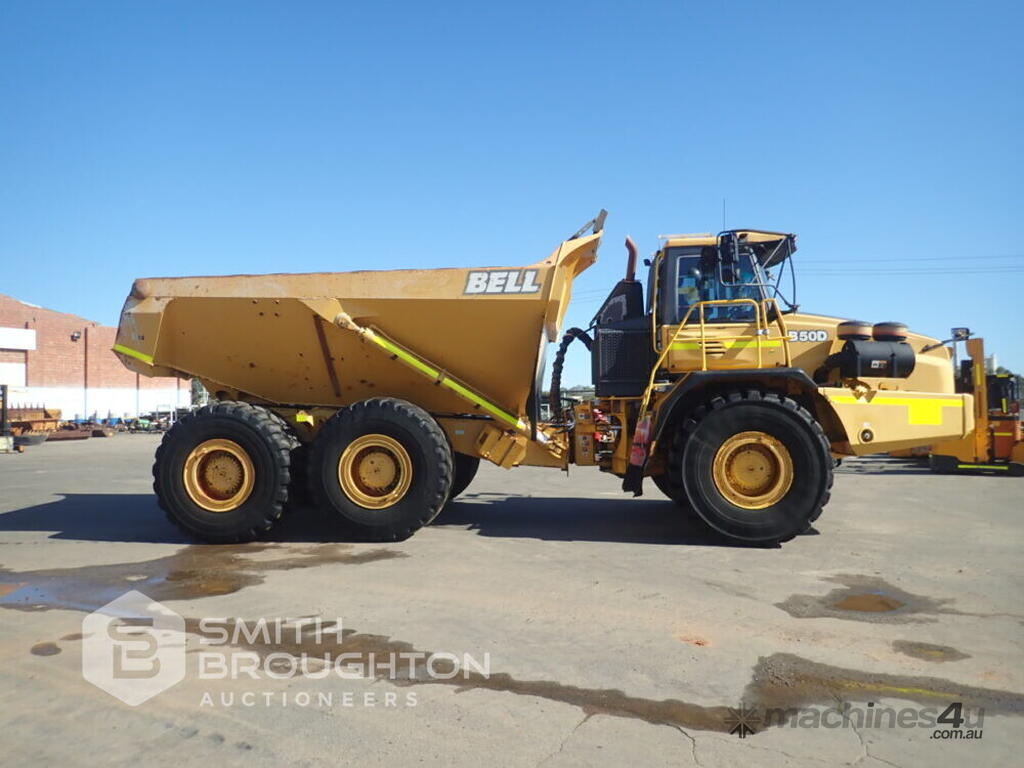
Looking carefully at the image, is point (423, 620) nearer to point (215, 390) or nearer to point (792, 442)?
point (792, 442)

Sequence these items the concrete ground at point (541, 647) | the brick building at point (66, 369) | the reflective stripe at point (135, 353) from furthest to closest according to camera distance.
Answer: the brick building at point (66, 369)
the reflective stripe at point (135, 353)
the concrete ground at point (541, 647)

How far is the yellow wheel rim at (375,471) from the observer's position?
6.98 metres

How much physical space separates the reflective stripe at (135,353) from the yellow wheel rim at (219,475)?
1229mm

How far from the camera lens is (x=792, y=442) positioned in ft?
21.5

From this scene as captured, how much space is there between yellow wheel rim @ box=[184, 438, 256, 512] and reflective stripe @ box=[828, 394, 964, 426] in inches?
230

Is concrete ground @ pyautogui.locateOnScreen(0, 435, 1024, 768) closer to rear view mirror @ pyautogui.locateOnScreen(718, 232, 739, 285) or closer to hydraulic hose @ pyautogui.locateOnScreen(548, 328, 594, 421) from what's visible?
hydraulic hose @ pyautogui.locateOnScreen(548, 328, 594, 421)

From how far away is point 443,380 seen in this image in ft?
24.3

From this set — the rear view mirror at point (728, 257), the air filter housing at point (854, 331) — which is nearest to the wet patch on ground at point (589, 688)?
the air filter housing at point (854, 331)

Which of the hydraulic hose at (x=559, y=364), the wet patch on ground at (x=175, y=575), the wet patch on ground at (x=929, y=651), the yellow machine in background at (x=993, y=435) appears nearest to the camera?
the wet patch on ground at (x=929, y=651)

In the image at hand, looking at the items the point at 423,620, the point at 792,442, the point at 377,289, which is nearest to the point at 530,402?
the point at 377,289

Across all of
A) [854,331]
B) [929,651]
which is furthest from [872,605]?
[854,331]

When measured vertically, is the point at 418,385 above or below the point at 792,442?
above

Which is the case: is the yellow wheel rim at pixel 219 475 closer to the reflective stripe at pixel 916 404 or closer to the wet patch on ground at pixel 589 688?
the wet patch on ground at pixel 589 688

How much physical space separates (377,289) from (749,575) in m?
4.44
